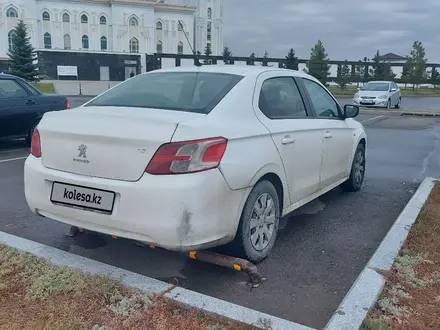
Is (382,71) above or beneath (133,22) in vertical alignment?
beneath

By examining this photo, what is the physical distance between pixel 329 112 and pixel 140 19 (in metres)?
85.4

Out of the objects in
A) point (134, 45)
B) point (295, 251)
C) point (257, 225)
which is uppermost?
point (134, 45)

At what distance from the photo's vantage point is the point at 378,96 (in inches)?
929

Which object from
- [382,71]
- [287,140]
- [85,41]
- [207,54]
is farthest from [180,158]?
[85,41]

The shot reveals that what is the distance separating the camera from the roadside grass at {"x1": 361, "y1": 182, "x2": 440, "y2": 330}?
2.87m

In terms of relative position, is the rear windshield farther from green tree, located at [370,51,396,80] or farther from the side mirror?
green tree, located at [370,51,396,80]

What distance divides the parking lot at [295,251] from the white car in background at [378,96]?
17574 millimetres

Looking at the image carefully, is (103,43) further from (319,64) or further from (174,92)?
(174,92)

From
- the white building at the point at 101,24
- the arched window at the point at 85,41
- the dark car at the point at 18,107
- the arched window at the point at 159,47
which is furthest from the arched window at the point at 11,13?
the dark car at the point at 18,107

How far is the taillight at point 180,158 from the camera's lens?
3.01 m

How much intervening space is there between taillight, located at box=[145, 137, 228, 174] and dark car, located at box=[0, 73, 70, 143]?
23.1ft

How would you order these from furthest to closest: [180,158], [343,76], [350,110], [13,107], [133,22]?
[133,22] < [343,76] < [13,107] < [350,110] < [180,158]

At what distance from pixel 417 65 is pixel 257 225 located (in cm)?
5175

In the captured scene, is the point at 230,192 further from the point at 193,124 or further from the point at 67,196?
the point at 67,196
